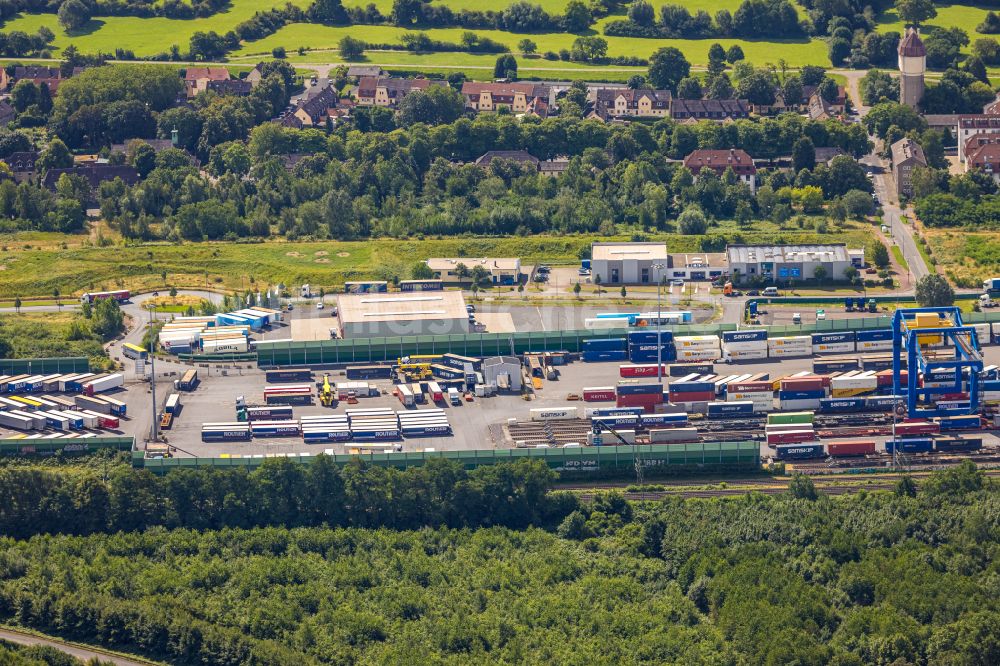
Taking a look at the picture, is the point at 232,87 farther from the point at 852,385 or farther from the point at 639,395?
the point at 852,385

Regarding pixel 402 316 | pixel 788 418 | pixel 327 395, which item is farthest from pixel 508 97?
pixel 788 418

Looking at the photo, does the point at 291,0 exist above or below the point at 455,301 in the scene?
above

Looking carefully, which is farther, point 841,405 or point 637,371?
point 637,371

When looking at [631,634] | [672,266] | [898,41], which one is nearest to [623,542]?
[631,634]

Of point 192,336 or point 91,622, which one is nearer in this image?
point 91,622

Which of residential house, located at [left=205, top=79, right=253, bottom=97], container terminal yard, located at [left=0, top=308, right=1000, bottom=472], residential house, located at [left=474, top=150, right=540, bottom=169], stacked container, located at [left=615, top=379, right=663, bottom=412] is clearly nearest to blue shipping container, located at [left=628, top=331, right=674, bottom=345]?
container terminal yard, located at [left=0, top=308, right=1000, bottom=472]

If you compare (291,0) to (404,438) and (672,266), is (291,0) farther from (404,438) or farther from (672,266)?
(404,438)

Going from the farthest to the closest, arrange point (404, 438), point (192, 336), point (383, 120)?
point (383, 120), point (192, 336), point (404, 438)
